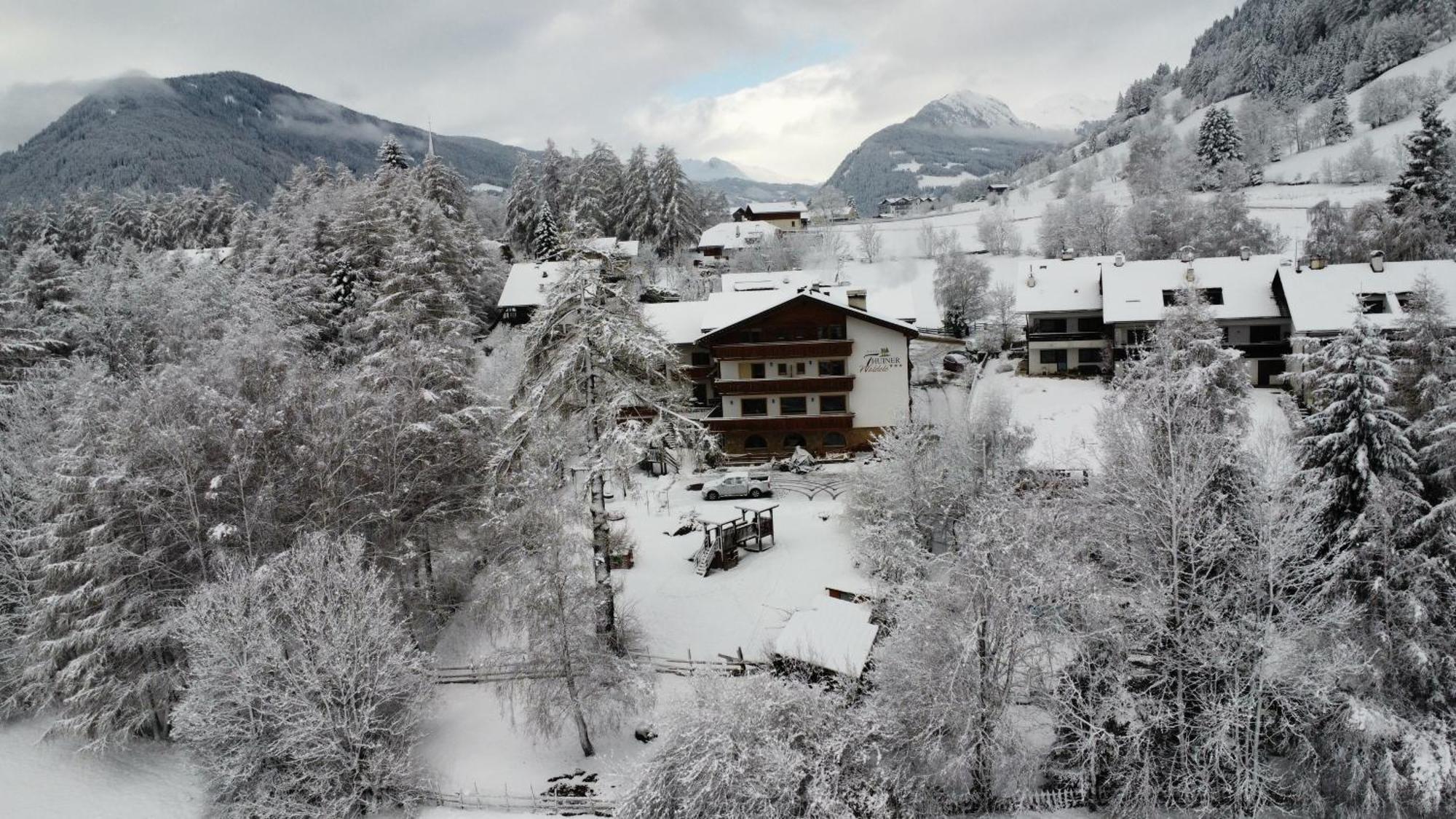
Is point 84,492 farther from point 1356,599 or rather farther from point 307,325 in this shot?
point 1356,599

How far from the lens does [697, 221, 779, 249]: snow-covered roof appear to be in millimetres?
92938

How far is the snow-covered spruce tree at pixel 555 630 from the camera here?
2414cm

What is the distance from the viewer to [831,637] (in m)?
24.3

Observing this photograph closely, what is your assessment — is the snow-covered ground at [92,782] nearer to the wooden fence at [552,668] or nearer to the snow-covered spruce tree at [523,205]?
→ the wooden fence at [552,668]

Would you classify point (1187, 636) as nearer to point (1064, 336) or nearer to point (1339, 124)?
point (1064, 336)

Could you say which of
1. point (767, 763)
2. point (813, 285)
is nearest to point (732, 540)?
point (767, 763)

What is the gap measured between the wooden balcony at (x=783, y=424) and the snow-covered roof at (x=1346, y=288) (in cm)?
2580

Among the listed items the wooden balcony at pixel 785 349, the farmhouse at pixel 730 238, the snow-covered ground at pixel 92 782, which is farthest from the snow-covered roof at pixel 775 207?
the snow-covered ground at pixel 92 782

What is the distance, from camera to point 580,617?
24.6m

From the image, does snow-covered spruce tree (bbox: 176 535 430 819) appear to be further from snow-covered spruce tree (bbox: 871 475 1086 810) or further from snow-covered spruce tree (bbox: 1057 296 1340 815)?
snow-covered spruce tree (bbox: 1057 296 1340 815)

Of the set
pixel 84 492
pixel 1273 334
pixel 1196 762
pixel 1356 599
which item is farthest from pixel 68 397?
pixel 1273 334

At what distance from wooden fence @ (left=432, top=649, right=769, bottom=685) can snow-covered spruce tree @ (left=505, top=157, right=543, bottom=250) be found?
6497 cm

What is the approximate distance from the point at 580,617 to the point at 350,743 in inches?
286

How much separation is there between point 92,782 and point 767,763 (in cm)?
2312
